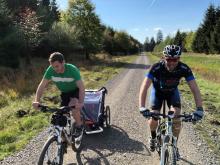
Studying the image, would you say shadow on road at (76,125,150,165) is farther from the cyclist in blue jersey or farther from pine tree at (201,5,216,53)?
pine tree at (201,5,216,53)

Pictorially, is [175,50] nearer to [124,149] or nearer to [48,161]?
[48,161]

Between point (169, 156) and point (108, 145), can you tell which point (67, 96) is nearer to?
point (108, 145)

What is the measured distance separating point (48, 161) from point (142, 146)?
120 inches

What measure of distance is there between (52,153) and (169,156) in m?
1.94

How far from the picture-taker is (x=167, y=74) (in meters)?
5.89

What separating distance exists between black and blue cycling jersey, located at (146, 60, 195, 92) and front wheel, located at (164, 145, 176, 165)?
4.06 feet

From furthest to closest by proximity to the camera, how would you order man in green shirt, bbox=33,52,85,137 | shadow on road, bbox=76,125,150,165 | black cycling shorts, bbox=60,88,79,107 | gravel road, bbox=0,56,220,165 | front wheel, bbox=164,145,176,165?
1. shadow on road, bbox=76,125,150,165
2. gravel road, bbox=0,56,220,165
3. black cycling shorts, bbox=60,88,79,107
4. man in green shirt, bbox=33,52,85,137
5. front wheel, bbox=164,145,176,165

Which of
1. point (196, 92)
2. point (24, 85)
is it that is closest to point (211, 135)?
point (196, 92)

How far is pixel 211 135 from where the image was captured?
9.29 meters

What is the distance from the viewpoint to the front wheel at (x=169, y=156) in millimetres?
5159

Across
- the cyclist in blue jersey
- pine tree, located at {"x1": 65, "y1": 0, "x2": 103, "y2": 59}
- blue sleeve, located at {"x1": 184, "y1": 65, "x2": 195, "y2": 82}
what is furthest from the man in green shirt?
pine tree, located at {"x1": 65, "y1": 0, "x2": 103, "y2": 59}

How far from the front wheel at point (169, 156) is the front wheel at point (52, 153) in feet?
5.86

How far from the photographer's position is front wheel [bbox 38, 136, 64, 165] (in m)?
5.54

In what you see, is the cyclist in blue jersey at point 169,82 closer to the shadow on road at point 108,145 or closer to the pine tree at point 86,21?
the shadow on road at point 108,145
